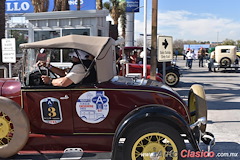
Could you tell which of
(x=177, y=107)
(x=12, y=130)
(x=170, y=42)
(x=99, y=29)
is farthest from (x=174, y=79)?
(x=12, y=130)

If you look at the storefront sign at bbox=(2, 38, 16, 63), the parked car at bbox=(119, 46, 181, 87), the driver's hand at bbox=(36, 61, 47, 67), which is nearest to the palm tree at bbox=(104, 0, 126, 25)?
the parked car at bbox=(119, 46, 181, 87)

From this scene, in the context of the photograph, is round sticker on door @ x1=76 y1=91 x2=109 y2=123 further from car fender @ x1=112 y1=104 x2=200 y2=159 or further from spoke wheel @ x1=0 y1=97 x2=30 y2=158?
spoke wheel @ x1=0 y1=97 x2=30 y2=158

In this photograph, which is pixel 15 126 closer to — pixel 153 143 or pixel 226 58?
pixel 153 143

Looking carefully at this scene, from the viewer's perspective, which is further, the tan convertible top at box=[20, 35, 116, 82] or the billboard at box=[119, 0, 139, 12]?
the billboard at box=[119, 0, 139, 12]

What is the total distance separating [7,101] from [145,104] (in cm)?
179

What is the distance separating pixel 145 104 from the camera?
350 centimetres

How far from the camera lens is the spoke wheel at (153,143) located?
328cm

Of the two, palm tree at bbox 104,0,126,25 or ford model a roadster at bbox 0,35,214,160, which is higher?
palm tree at bbox 104,0,126,25

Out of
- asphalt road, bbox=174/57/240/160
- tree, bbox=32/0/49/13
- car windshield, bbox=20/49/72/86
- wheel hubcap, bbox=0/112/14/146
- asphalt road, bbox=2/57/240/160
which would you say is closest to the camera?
wheel hubcap, bbox=0/112/14/146

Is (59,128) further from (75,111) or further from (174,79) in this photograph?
(174,79)

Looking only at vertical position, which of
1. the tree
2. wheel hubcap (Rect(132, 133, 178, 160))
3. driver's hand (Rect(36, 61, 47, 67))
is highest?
the tree

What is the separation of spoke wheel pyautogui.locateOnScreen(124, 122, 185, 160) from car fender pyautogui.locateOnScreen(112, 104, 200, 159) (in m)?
0.07

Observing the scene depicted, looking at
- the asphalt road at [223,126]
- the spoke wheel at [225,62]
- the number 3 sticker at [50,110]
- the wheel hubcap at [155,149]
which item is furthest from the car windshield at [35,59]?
the spoke wheel at [225,62]

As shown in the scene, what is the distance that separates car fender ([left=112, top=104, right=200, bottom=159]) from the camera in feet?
10.7
